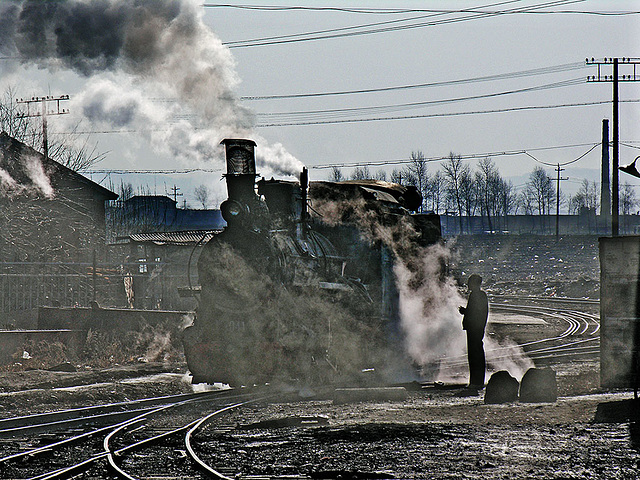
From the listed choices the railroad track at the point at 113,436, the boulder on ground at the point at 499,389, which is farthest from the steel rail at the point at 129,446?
the boulder on ground at the point at 499,389

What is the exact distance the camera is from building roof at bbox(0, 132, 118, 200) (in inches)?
1036

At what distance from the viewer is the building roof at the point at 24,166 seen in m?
26.3

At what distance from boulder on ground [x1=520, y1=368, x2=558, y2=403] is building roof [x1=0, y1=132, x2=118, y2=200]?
19.7 metres

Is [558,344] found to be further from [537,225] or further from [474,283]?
[537,225]

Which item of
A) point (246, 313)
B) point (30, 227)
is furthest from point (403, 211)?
point (30, 227)

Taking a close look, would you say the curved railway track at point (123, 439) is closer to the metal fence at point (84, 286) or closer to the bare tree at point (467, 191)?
the metal fence at point (84, 286)

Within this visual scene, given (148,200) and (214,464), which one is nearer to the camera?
(214,464)

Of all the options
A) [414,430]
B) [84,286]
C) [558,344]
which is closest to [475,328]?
[414,430]

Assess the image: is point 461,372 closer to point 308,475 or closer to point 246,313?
point 246,313

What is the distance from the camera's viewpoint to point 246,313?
11367mm

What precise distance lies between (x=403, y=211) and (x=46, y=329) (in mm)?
9014

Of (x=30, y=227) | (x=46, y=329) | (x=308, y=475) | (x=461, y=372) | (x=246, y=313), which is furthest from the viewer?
(x=30, y=227)

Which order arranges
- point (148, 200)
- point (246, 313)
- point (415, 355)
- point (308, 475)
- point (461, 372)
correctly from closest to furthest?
point (308, 475) < point (246, 313) < point (461, 372) < point (415, 355) < point (148, 200)

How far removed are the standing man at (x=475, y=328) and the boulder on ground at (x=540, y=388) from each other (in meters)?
1.72
